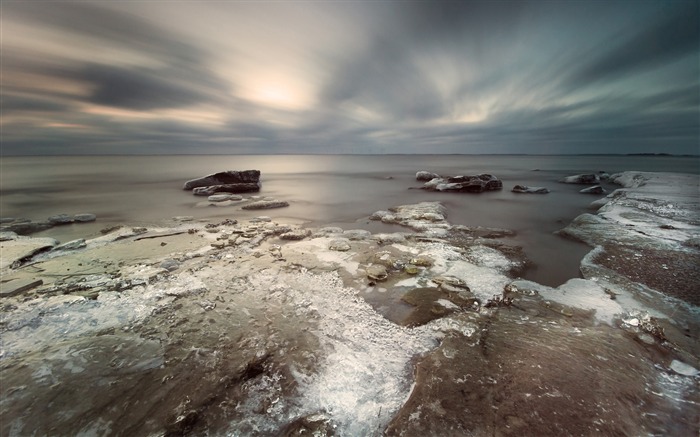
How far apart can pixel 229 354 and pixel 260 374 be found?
0.64 meters

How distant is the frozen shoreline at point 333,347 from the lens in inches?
110

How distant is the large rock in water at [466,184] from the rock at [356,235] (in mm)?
13673

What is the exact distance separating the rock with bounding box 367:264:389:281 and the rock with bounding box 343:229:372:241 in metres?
2.38

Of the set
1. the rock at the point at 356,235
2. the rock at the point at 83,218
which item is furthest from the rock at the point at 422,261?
the rock at the point at 83,218

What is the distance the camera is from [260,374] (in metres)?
3.32

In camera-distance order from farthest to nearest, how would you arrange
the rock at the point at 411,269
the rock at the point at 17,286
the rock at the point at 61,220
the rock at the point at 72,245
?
the rock at the point at 61,220, the rock at the point at 72,245, the rock at the point at 411,269, the rock at the point at 17,286

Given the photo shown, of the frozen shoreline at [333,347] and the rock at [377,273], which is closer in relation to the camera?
the frozen shoreline at [333,347]

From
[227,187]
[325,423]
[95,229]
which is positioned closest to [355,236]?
[325,423]

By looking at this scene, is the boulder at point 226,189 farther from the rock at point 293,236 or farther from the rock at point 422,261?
the rock at point 422,261

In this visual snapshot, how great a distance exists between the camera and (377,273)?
6031 mm

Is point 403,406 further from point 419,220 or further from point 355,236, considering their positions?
point 419,220

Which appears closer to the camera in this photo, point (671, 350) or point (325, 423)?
point (325, 423)

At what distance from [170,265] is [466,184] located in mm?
19950

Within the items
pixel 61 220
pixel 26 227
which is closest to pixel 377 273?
pixel 61 220
